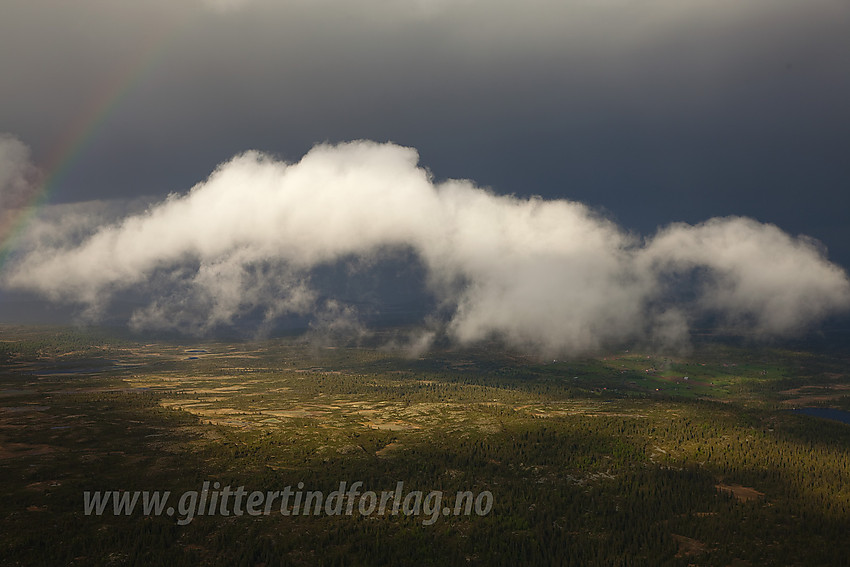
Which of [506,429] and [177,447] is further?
[506,429]

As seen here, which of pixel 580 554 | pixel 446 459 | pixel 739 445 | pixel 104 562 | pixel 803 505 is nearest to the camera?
pixel 104 562

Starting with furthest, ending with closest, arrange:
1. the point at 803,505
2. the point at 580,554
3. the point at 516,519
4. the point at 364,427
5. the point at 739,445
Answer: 1. the point at 364,427
2. the point at 739,445
3. the point at 803,505
4. the point at 516,519
5. the point at 580,554

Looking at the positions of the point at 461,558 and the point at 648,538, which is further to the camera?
the point at 648,538

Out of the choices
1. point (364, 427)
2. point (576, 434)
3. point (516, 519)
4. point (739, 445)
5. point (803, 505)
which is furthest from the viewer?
point (364, 427)

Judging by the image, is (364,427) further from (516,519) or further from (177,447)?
(516,519)

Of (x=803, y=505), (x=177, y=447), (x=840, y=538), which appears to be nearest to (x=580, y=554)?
(x=840, y=538)

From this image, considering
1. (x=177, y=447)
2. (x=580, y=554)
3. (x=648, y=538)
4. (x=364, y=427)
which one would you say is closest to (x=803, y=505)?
(x=648, y=538)

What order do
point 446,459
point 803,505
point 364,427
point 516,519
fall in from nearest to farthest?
point 516,519
point 803,505
point 446,459
point 364,427

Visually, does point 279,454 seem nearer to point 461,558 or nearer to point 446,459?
point 446,459

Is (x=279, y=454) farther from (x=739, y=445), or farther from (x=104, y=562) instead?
(x=739, y=445)
